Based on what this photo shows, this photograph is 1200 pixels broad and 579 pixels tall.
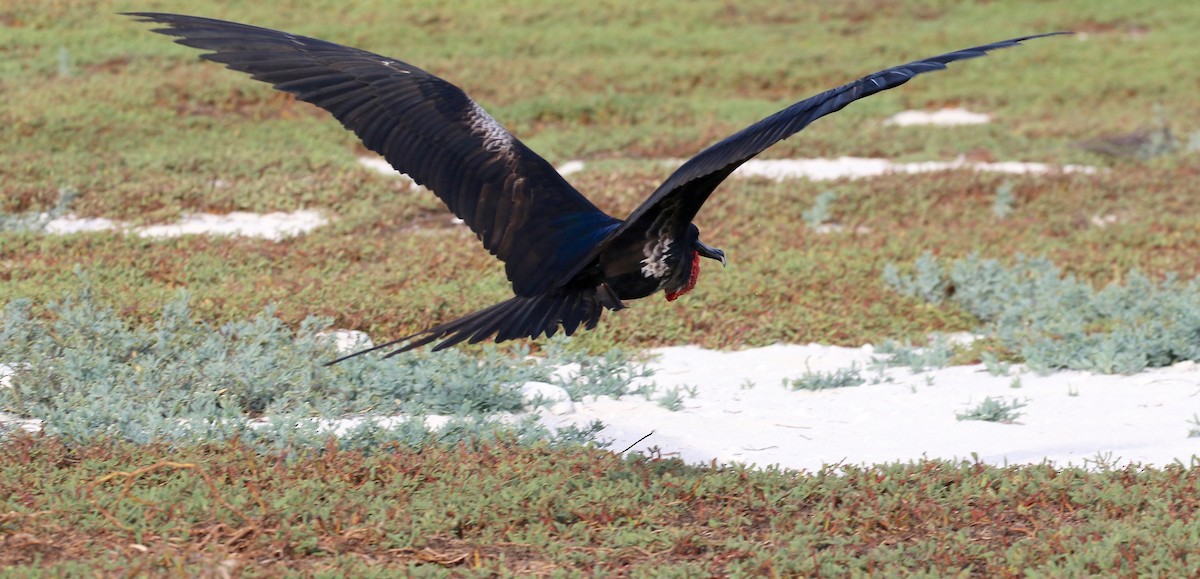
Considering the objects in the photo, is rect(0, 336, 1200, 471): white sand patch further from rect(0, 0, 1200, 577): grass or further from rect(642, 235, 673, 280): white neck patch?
rect(642, 235, 673, 280): white neck patch

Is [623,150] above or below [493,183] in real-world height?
above

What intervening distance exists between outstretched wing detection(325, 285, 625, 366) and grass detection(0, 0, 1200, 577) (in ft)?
1.96

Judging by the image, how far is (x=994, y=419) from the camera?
22.8ft

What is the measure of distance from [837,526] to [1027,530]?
2.43ft

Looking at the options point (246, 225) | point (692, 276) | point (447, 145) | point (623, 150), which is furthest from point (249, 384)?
point (623, 150)

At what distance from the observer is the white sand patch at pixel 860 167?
1356 cm

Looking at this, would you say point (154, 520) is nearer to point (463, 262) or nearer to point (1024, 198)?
point (463, 262)

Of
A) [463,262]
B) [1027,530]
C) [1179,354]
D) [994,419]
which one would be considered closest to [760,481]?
[1027,530]

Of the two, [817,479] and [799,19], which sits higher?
[799,19]

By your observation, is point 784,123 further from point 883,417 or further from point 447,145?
point 883,417

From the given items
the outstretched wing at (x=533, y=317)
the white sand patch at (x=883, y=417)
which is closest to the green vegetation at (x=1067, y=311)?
the white sand patch at (x=883, y=417)

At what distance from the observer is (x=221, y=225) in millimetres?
11141

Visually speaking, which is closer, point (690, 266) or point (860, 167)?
point (690, 266)

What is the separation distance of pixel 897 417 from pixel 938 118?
1124 cm
